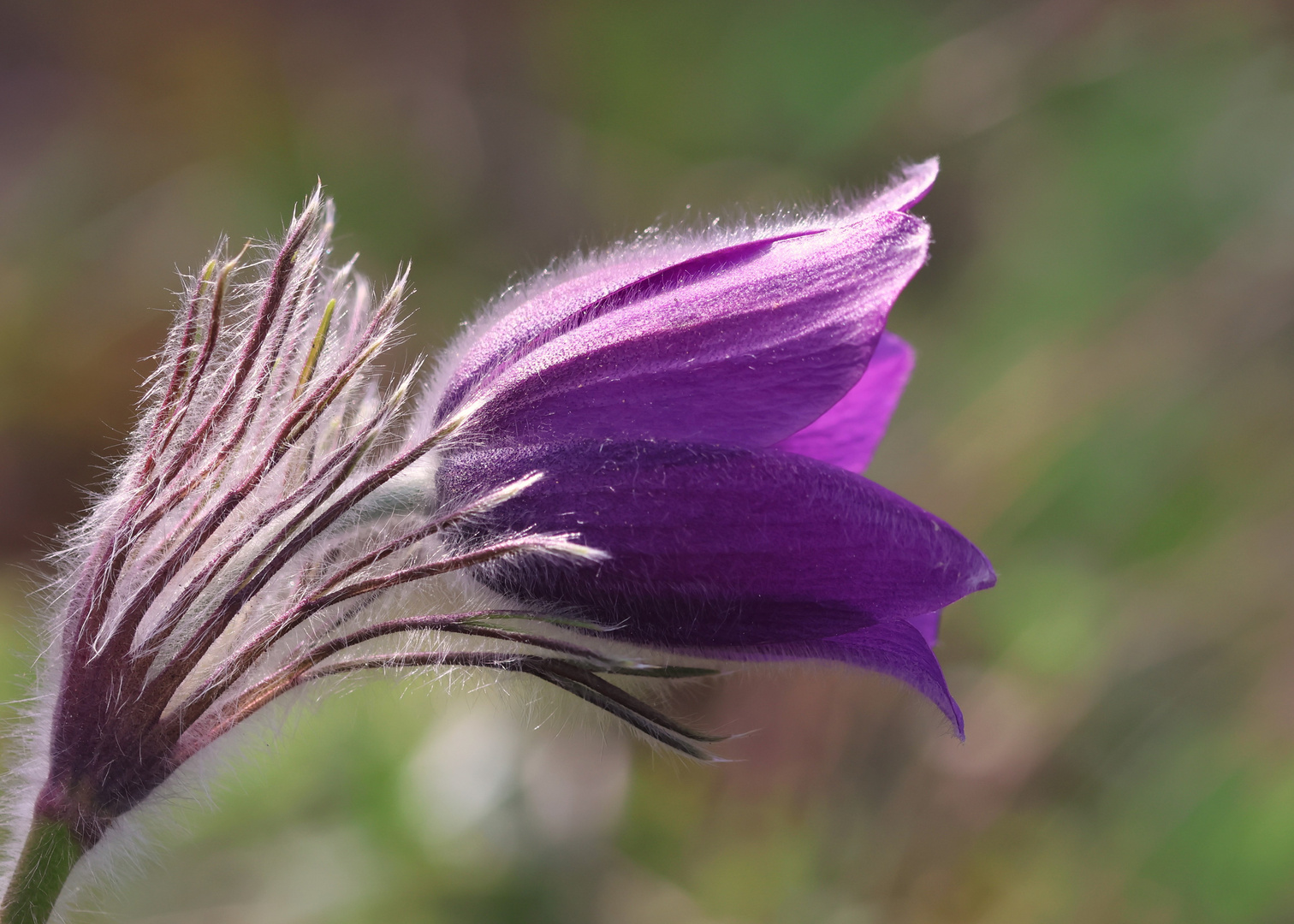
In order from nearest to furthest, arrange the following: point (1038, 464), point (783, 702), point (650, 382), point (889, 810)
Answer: point (650, 382) → point (889, 810) → point (783, 702) → point (1038, 464)

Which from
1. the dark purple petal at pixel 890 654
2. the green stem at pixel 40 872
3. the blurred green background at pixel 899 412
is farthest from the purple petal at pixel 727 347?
the green stem at pixel 40 872

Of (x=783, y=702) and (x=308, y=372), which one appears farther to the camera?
(x=783, y=702)

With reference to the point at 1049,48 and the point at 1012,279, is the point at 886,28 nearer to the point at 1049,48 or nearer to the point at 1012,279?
the point at 1049,48

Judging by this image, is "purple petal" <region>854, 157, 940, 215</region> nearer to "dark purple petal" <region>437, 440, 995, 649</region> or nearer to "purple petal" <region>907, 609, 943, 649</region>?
"dark purple petal" <region>437, 440, 995, 649</region>

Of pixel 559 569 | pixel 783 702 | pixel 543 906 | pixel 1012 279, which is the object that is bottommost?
pixel 543 906

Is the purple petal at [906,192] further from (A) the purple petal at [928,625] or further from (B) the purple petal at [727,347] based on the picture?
(A) the purple petal at [928,625]

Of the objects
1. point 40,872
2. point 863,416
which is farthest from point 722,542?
point 40,872

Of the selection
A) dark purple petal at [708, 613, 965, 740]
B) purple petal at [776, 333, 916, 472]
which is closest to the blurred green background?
dark purple petal at [708, 613, 965, 740]

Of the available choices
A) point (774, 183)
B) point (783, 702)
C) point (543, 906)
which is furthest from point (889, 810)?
point (774, 183)
